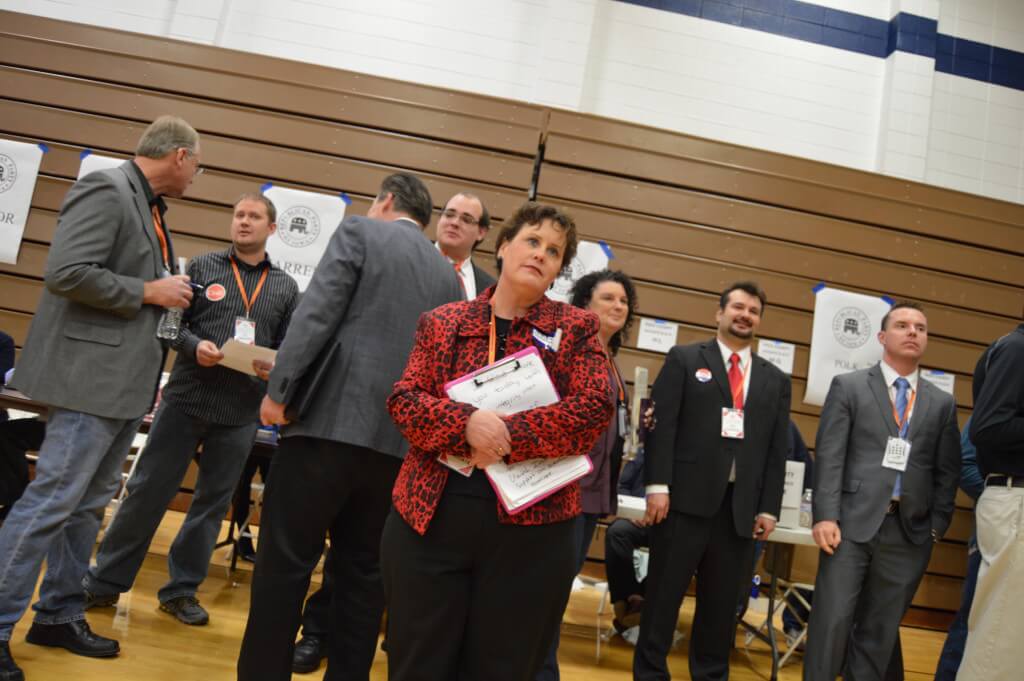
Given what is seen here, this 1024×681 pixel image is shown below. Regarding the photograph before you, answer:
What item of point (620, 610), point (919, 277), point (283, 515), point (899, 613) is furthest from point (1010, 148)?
point (283, 515)

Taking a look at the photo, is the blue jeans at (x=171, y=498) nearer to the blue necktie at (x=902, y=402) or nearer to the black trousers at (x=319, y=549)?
the black trousers at (x=319, y=549)

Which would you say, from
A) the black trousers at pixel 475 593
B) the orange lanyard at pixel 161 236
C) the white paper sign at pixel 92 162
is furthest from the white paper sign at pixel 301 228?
the black trousers at pixel 475 593

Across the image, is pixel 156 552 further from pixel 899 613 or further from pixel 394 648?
pixel 899 613

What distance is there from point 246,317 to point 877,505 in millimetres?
2773

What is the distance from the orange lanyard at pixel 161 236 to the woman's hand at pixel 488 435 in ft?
5.20

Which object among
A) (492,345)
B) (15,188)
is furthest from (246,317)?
(15,188)

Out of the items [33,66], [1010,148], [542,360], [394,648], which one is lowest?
[394,648]

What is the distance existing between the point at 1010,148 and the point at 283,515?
22.5 feet

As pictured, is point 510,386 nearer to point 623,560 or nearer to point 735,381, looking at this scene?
point 735,381

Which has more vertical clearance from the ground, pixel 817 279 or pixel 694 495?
pixel 817 279

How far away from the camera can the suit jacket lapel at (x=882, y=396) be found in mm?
3008

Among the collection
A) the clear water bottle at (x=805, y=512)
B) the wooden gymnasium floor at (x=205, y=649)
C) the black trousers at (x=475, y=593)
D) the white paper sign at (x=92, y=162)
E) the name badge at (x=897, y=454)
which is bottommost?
the wooden gymnasium floor at (x=205, y=649)

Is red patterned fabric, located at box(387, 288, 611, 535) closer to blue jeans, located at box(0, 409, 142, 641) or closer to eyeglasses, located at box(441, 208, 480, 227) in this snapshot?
blue jeans, located at box(0, 409, 142, 641)

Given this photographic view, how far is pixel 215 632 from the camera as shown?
2707 millimetres
